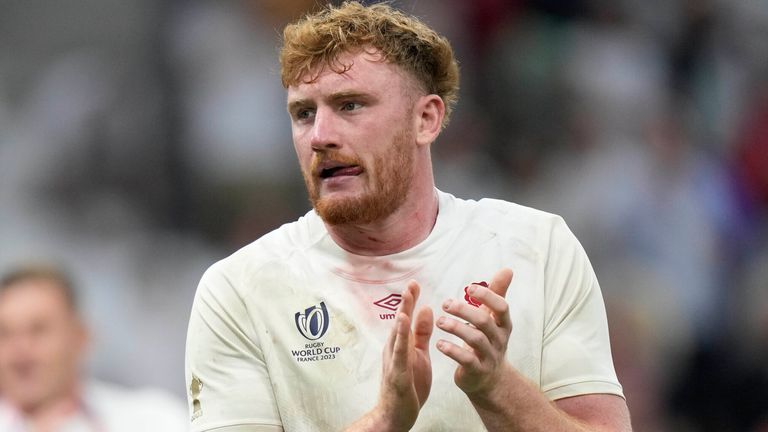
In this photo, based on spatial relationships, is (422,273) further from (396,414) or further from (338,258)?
(396,414)

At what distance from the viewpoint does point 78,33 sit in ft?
23.2

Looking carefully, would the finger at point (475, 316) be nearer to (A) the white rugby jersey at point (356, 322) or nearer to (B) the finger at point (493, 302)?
(B) the finger at point (493, 302)

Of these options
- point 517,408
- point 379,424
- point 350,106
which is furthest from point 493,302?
point 350,106

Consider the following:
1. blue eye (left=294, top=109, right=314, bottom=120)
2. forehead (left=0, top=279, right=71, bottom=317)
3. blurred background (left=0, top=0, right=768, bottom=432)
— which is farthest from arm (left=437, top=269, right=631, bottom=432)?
blurred background (left=0, top=0, right=768, bottom=432)

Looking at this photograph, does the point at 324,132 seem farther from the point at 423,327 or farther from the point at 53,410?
the point at 53,410

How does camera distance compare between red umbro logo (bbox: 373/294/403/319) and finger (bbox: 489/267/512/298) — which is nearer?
finger (bbox: 489/267/512/298)

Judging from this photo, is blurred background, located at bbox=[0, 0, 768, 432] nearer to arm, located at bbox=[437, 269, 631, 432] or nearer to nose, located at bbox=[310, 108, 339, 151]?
nose, located at bbox=[310, 108, 339, 151]

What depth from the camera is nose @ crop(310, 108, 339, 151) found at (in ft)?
11.2

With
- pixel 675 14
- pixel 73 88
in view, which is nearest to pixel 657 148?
pixel 675 14

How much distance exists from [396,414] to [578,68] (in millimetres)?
4930

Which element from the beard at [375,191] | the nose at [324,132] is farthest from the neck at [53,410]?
the nose at [324,132]

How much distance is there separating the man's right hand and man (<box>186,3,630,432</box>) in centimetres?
19

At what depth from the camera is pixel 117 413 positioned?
5605 millimetres

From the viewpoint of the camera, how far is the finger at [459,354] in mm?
2820
